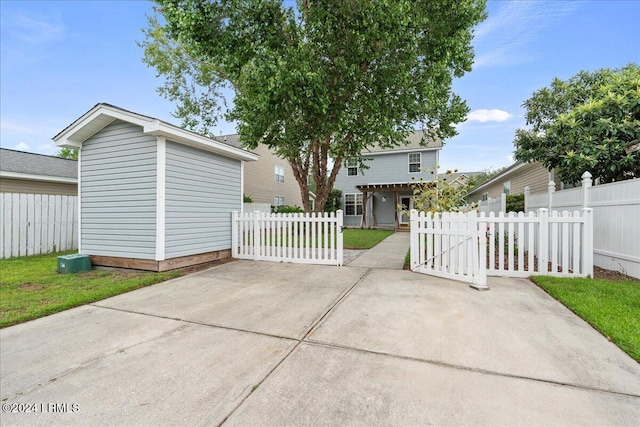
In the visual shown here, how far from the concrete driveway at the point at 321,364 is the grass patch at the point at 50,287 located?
427 mm

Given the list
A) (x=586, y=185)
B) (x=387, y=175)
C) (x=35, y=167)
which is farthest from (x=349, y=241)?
(x=35, y=167)

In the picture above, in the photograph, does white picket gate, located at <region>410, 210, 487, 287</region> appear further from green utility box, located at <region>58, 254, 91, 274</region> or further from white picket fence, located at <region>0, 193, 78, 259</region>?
white picket fence, located at <region>0, 193, 78, 259</region>

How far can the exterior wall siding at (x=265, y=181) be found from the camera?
18.7 metres

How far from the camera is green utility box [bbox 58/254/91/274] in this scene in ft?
19.1

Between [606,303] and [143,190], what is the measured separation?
7873 mm

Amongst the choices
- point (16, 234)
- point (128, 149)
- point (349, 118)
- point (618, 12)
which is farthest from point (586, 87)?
point (16, 234)

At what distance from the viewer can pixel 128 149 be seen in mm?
6008

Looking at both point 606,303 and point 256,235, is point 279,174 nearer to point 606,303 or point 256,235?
point 256,235

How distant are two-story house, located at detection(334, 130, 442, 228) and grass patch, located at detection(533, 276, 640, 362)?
13009mm

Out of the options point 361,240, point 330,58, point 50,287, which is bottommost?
point 50,287

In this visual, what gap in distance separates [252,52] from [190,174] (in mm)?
3695

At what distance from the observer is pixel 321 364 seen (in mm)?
2297

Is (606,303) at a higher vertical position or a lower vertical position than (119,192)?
lower

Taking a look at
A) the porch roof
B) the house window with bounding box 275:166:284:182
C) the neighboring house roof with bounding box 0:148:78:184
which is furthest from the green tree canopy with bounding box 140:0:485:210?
the house window with bounding box 275:166:284:182
